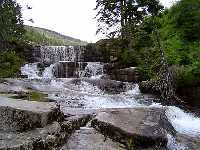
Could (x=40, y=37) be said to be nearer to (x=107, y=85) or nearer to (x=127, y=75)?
(x=127, y=75)

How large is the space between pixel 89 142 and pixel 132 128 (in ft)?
4.34

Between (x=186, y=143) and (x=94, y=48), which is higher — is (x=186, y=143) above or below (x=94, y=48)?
below

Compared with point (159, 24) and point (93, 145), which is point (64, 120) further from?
point (159, 24)

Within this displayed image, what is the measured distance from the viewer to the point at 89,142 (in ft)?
28.2

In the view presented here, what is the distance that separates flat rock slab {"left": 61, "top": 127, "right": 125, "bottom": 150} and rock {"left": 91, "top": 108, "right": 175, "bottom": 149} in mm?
259

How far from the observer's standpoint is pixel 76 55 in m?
35.6

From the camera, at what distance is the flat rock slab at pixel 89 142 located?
8359 millimetres

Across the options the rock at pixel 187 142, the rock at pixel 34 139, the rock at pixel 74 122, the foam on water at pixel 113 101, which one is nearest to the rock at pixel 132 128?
the rock at pixel 74 122

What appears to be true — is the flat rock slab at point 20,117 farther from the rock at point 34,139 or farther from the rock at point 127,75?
the rock at point 127,75

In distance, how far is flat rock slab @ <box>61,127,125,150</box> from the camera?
8.36 metres

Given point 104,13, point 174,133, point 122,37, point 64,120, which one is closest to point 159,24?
point 122,37

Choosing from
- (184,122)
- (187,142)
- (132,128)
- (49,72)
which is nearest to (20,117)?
(132,128)

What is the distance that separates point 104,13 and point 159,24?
22.7ft

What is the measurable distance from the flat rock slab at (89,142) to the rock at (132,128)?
0.85 ft
